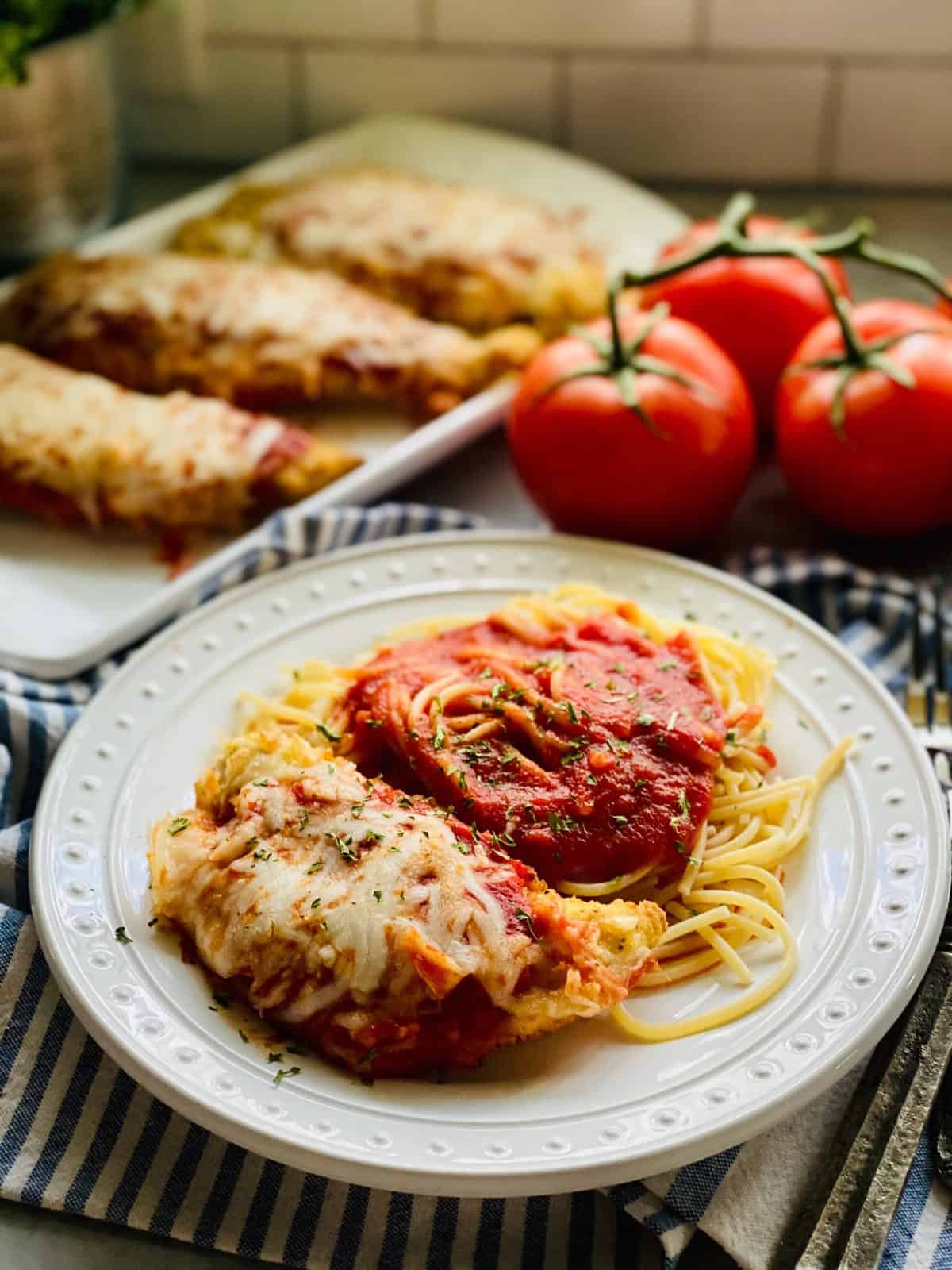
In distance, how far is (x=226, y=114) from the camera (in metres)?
4.41

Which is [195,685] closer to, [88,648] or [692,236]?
[88,648]

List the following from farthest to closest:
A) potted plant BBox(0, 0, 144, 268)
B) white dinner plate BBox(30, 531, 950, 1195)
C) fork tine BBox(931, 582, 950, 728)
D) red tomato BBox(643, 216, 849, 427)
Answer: potted plant BBox(0, 0, 144, 268), red tomato BBox(643, 216, 849, 427), fork tine BBox(931, 582, 950, 728), white dinner plate BBox(30, 531, 950, 1195)

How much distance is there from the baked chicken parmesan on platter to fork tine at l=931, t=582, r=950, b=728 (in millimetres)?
355

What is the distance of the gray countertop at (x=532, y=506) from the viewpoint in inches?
72.0

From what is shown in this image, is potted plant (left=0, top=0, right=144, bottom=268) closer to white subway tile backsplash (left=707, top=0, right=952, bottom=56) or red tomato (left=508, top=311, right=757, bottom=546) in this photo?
red tomato (left=508, top=311, right=757, bottom=546)

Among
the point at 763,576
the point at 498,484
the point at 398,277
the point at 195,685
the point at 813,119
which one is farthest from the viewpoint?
the point at 813,119

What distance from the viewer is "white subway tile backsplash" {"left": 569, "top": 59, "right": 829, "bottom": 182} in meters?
4.14

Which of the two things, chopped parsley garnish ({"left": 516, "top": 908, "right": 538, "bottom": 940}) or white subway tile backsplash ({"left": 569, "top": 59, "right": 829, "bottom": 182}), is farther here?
white subway tile backsplash ({"left": 569, "top": 59, "right": 829, "bottom": 182})

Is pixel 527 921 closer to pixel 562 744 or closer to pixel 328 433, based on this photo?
pixel 562 744

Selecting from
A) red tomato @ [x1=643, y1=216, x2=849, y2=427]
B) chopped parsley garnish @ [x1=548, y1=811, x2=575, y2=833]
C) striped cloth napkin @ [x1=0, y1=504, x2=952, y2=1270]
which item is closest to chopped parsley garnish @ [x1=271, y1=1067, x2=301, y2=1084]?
striped cloth napkin @ [x1=0, y1=504, x2=952, y2=1270]

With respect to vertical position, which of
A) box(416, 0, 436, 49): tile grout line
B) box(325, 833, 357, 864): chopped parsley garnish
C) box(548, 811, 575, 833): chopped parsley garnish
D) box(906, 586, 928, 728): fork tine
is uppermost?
box(416, 0, 436, 49): tile grout line

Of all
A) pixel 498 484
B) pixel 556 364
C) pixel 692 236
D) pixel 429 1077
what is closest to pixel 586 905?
pixel 429 1077

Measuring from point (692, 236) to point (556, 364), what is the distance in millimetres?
737

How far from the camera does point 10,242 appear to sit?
373cm
